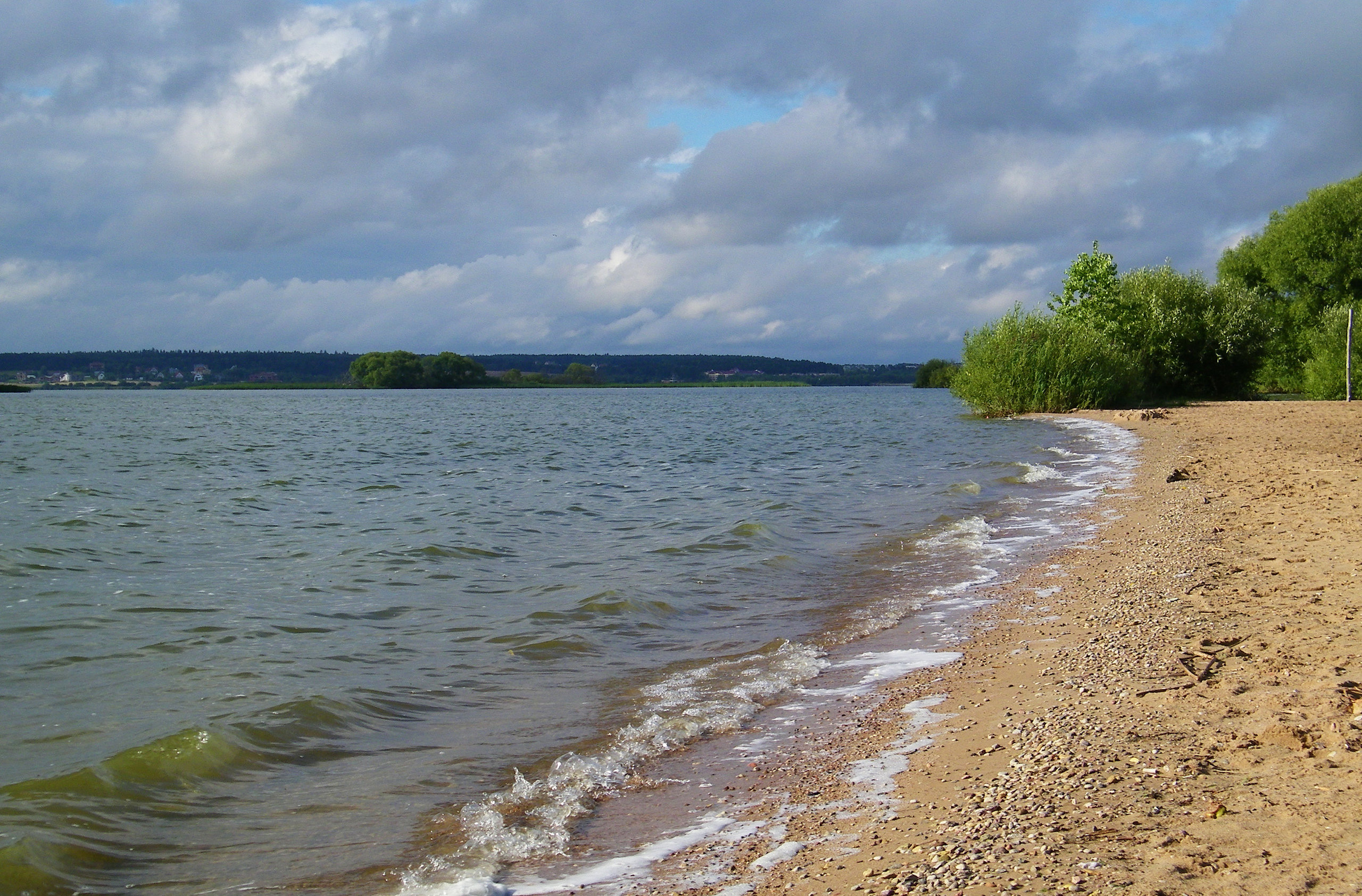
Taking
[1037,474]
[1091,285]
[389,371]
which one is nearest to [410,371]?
[389,371]

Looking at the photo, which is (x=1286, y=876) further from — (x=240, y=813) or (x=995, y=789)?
(x=240, y=813)

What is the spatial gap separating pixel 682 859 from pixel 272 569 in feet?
30.5

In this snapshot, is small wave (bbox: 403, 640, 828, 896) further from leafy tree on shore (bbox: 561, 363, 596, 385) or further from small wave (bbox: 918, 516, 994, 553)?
leafy tree on shore (bbox: 561, 363, 596, 385)

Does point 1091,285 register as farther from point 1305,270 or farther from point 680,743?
point 680,743

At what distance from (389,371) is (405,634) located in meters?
137

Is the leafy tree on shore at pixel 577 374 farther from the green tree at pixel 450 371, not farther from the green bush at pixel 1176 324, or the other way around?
the green bush at pixel 1176 324

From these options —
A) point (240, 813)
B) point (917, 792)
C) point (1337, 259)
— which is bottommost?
point (240, 813)

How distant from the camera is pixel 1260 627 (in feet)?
21.7

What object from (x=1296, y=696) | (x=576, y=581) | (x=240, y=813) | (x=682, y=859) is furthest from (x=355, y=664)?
(x=1296, y=696)

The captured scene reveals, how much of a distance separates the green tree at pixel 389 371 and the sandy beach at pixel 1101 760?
454 ft

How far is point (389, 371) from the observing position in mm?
139375

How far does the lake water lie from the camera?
16.0 feet

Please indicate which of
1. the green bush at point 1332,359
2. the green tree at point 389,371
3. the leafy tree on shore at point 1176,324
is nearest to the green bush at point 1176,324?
the leafy tree on shore at point 1176,324

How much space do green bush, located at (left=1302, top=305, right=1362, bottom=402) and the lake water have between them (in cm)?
Result: 2229
